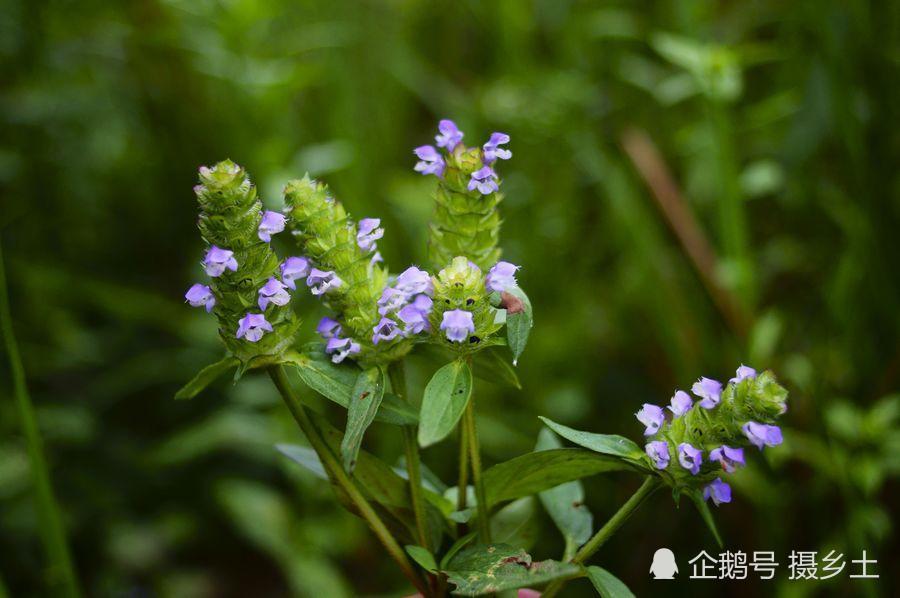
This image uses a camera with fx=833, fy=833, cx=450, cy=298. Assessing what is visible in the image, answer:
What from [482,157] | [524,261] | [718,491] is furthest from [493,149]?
[524,261]

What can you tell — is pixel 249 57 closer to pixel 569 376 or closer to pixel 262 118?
pixel 262 118

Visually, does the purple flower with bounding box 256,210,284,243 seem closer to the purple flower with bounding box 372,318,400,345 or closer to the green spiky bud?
the green spiky bud

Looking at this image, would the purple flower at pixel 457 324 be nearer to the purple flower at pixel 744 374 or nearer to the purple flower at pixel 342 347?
the purple flower at pixel 342 347

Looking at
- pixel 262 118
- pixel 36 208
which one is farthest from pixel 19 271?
pixel 262 118

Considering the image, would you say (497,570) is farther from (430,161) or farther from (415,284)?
(430,161)

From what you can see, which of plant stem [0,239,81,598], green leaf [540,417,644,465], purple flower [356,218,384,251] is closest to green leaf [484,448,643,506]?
green leaf [540,417,644,465]

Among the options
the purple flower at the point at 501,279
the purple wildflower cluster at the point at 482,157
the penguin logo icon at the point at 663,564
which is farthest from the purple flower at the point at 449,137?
the penguin logo icon at the point at 663,564
